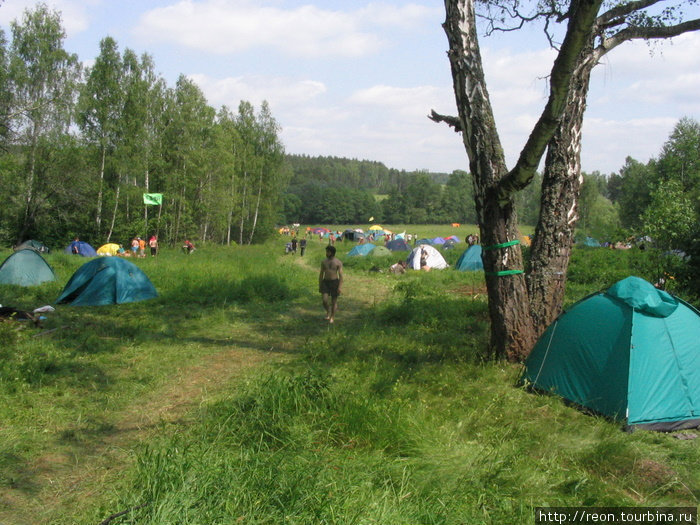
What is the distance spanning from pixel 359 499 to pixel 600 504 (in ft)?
5.18

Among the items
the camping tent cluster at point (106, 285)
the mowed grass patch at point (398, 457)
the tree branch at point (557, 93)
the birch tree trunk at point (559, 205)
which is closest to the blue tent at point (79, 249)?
the camping tent cluster at point (106, 285)

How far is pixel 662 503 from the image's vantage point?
123 inches

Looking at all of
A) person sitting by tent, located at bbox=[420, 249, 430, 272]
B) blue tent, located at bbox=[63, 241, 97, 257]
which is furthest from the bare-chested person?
blue tent, located at bbox=[63, 241, 97, 257]

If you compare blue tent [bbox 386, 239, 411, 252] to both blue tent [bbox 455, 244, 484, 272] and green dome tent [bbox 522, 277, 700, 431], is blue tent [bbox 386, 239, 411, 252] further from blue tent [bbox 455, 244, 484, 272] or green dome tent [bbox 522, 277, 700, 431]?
green dome tent [bbox 522, 277, 700, 431]

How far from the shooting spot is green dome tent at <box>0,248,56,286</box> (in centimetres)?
1297

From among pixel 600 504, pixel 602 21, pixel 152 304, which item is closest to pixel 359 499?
pixel 600 504

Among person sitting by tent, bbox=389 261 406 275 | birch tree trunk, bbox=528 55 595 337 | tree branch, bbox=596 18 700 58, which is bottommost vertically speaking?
person sitting by tent, bbox=389 261 406 275

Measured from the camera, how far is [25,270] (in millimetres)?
13219

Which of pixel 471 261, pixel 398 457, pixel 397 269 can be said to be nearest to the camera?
pixel 398 457

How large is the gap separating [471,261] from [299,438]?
56.1 feet

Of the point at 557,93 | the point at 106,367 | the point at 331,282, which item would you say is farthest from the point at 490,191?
the point at 106,367

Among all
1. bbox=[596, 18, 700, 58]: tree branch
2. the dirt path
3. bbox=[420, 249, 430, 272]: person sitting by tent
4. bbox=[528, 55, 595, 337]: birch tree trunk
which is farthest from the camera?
bbox=[420, 249, 430, 272]: person sitting by tent

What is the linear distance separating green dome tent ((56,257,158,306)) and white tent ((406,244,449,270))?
37.5ft

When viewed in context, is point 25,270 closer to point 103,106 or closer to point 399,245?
point 103,106
